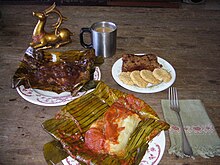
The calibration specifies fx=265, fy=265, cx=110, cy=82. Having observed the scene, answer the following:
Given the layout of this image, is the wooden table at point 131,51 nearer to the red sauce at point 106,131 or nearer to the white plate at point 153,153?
the white plate at point 153,153

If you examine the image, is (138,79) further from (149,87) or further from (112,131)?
(112,131)

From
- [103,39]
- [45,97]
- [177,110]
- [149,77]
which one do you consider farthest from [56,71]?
[177,110]

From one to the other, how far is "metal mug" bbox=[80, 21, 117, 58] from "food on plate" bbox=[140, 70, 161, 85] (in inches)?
9.2

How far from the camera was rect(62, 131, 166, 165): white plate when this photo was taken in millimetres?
854

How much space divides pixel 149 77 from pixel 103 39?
0.31m

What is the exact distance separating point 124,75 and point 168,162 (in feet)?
1.51

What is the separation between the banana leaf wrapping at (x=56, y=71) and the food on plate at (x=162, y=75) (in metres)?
0.27

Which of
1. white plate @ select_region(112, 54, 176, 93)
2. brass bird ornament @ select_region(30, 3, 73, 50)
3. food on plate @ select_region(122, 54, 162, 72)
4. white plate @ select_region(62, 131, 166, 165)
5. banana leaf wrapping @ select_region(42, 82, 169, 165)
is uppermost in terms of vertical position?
brass bird ornament @ select_region(30, 3, 73, 50)

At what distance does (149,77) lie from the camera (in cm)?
119

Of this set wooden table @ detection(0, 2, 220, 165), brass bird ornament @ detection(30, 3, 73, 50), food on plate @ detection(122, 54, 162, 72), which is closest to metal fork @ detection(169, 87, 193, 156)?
wooden table @ detection(0, 2, 220, 165)

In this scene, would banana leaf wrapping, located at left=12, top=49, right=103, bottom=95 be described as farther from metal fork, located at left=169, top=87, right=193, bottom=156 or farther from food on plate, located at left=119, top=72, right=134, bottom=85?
metal fork, located at left=169, top=87, right=193, bottom=156

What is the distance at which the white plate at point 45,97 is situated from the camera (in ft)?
3.52

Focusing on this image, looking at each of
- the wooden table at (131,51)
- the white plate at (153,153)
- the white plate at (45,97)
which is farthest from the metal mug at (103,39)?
the white plate at (153,153)

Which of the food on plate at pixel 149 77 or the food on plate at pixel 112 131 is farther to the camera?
the food on plate at pixel 149 77
